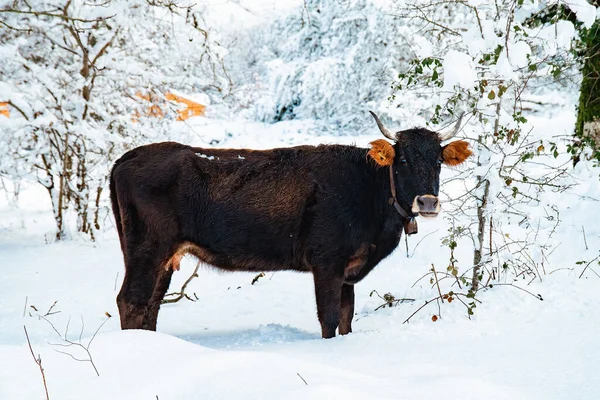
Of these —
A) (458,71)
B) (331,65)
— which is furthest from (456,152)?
(331,65)

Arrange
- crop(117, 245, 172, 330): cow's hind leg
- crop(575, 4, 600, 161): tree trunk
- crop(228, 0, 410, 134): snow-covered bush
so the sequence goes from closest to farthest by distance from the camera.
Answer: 1. crop(117, 245, 172, 330): cow's hind leg
2. crop(575, 4, 600, 161): tree trunk
3. crop(228, 0, 410, 134): snow-covered bush

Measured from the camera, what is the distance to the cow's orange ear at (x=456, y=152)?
5617 mm

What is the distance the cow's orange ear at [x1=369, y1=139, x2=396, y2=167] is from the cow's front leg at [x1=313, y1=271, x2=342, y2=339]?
1.09 metres

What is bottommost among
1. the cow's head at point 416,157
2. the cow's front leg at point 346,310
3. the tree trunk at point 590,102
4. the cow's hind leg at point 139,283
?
the cow's front leg at point 346,310

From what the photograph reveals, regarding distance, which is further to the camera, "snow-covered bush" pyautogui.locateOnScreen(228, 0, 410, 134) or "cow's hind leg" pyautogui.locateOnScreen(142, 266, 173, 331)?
"snow-covered bush" pyautogui.locateOnScreen(228, 0, 410, 134)

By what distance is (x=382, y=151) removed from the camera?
5562 mm

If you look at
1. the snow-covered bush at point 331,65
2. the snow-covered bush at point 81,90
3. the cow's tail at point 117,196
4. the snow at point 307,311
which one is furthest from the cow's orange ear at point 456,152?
the snow-covered bush at point 331,65

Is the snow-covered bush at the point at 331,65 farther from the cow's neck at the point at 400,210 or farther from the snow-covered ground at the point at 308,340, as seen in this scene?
the cow's neck at the point at 400,210

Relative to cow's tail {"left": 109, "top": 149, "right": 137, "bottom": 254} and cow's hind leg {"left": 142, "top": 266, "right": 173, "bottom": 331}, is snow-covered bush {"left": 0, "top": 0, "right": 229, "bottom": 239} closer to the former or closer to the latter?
cow's tail {"left": 109, "top": 149, "right": 137, "bottom": 254}

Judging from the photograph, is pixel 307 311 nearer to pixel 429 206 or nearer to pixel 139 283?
pixel 139 283

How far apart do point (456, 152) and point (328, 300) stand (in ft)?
5.61

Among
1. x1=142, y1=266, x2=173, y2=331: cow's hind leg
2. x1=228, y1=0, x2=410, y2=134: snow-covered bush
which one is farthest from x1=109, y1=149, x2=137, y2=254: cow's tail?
x1=228, y1=0, x2=410, y2=134: snow-covered bush

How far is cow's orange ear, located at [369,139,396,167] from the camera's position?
5543 millimetres

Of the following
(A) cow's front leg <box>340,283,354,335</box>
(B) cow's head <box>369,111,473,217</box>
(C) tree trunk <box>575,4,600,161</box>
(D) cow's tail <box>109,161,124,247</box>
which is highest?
(C) tree trunk <box>575,4,600,161</box>
